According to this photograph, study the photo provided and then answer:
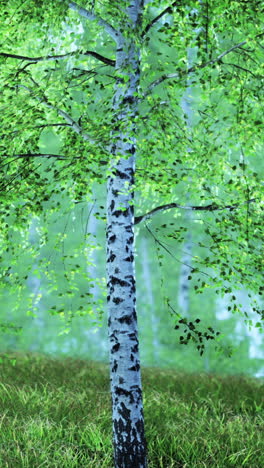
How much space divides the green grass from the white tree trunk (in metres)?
0.71

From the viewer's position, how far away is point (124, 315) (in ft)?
18.6

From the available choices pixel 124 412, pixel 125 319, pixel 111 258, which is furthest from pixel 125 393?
pixel 111 258

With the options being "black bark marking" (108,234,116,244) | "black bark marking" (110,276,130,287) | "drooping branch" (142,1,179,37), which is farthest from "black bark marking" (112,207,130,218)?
"drooping branch" (142,1,179,37)

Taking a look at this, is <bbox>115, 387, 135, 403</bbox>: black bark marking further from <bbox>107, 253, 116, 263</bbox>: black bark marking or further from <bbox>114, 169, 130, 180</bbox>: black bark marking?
<bbox>114, 169, 130, 180</bbox>: black bark marking

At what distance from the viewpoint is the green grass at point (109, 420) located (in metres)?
6.56

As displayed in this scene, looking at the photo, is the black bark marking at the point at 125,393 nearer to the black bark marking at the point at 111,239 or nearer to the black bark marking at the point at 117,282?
the black bark marking at the point at 117,282

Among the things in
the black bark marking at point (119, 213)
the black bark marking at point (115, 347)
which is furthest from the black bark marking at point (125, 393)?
the black bark marking at point (119, 213)

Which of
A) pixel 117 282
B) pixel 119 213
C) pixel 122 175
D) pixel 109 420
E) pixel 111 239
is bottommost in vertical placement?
pixel 109 420

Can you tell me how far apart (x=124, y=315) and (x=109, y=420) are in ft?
9.10

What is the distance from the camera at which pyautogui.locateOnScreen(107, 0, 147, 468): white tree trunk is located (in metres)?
5.64

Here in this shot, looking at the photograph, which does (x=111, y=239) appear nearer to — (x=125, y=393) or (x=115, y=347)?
(x=115, y=347)

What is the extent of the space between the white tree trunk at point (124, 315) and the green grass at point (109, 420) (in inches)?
27.9

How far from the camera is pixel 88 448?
6805 mm

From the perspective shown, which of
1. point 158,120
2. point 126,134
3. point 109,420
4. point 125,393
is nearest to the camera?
point 125,393
